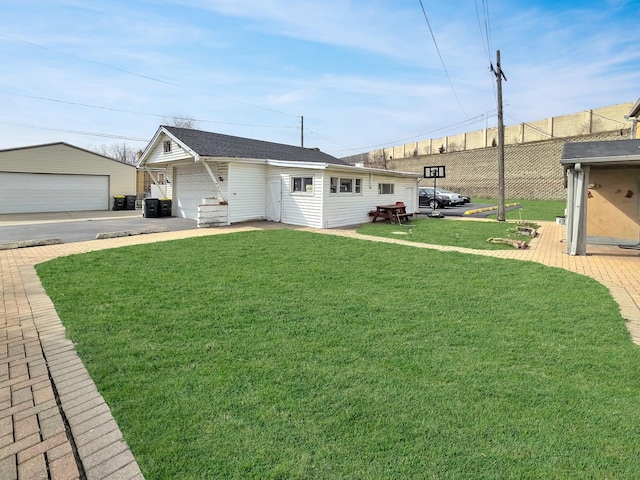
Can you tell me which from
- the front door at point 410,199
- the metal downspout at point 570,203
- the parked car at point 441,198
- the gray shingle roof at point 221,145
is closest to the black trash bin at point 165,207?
the gray shingle roof at point 221,145

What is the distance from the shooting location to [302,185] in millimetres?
14430

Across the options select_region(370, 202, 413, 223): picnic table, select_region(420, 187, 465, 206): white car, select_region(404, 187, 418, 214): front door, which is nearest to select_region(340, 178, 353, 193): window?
select_region(370, 202, 413, 223): picnic table

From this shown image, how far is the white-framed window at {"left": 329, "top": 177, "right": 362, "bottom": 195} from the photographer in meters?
14.1

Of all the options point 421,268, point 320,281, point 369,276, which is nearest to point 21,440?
point 320,281

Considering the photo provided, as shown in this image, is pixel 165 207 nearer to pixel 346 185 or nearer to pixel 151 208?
pixel 151 208

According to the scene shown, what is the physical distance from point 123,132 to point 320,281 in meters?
34.7

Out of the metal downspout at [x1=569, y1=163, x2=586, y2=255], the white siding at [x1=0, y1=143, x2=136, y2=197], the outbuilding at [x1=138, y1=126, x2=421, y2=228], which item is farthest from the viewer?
the white siding at [x1=0, y1=143, x2=136, y2=197]

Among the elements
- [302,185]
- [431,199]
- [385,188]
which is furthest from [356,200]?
[431,199]

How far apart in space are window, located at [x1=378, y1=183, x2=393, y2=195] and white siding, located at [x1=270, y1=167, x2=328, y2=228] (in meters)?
4.38

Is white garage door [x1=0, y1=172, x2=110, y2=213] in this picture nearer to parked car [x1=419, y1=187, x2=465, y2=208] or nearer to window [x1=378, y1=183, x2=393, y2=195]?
window [x1=378, y1=183, x2=393, y2=195]

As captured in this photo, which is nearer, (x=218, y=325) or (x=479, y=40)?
(x=218, y=325)

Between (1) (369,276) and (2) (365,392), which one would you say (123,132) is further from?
(2) (365,392)

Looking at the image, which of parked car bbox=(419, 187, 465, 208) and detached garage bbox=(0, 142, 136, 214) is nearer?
detached garage bbox=(0, 142, 136, 214)

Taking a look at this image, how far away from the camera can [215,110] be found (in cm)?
3447
